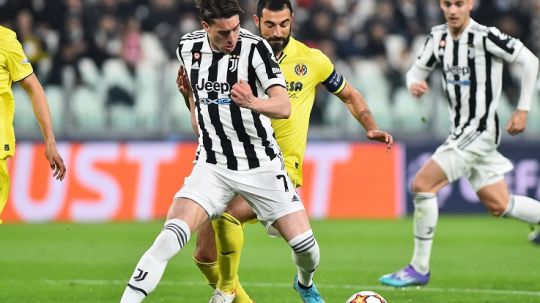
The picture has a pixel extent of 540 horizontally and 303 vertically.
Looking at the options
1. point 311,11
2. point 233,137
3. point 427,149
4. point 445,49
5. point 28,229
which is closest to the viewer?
point 233,137

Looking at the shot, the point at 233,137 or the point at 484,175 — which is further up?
the point at 233,137

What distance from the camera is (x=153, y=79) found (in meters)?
17.4

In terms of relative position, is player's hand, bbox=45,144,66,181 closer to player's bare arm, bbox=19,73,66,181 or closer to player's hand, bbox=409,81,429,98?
player's bare arm, bbox=19,73,66,181

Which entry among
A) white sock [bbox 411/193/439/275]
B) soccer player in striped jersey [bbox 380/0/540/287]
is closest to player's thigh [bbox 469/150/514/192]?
soccer player in striped jersey [bbox 380/0/540/287]

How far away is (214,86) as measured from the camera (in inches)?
294

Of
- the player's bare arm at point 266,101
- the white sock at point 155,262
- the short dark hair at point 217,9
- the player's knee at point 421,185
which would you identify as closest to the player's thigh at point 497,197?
the player's knee at point 421,185

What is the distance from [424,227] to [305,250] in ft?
8.93

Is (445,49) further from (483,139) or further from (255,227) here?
(255,227)

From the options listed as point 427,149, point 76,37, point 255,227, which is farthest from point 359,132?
point 76,37

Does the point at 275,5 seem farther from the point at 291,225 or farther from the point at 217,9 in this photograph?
the point at 291,225

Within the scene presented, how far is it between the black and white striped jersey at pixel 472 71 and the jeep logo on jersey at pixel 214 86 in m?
3.21

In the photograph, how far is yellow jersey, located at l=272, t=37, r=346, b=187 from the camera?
845 cm

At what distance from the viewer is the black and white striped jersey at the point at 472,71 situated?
9930 mm

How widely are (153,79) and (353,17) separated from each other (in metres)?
4.04
